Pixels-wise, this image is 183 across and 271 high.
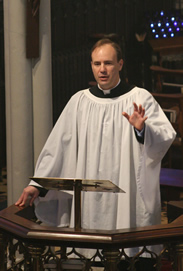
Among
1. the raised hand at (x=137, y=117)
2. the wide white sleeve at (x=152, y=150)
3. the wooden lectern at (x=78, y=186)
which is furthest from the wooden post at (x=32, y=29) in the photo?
the wooden lectern at (x=78, y=186)

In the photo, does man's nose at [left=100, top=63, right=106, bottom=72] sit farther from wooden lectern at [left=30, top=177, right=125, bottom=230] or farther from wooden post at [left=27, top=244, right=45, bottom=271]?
wooden post at [left=27, top=244, right=45, bottom=271]

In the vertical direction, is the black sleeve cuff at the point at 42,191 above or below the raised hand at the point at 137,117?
below

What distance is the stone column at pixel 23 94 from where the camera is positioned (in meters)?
4.95

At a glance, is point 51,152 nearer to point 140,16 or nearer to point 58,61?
point 58,61

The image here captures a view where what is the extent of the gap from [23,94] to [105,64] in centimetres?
144

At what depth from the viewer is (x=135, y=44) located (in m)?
11.7

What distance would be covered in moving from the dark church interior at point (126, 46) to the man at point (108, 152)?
5.30m

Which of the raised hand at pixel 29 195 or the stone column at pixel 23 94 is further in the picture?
the stone column at pixel 23 94

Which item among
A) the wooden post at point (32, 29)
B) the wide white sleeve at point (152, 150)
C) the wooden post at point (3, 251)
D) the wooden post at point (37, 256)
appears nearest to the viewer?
the wooden post at point (37, 256)

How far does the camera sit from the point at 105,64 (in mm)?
3797

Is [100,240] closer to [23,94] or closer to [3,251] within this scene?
[3,251]

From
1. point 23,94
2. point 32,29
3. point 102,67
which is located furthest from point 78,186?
point 32,29

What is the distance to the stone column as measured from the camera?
4.95 meters

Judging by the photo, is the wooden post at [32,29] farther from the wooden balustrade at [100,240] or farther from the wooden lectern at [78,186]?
the wooden balustrade at [100,240]
